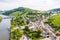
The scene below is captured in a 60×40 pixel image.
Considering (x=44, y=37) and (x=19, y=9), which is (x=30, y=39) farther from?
(x=19, y=9)

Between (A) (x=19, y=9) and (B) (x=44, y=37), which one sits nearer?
(B) (x=44, y=37)

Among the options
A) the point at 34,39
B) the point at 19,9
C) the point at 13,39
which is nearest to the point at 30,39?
the point at 34,39

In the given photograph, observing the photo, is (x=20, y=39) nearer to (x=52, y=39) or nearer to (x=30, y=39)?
(x=30, y=39)

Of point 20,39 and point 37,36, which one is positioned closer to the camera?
point 20,39

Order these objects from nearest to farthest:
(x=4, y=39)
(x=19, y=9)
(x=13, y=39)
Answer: (x=13, y=39) < (x=4, y=39) < (x=19, y=9)

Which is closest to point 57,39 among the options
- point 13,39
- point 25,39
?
point 25,39

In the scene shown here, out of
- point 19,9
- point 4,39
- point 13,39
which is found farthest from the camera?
point 19,9

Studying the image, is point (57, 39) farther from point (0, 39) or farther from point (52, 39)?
point (0, 39)
